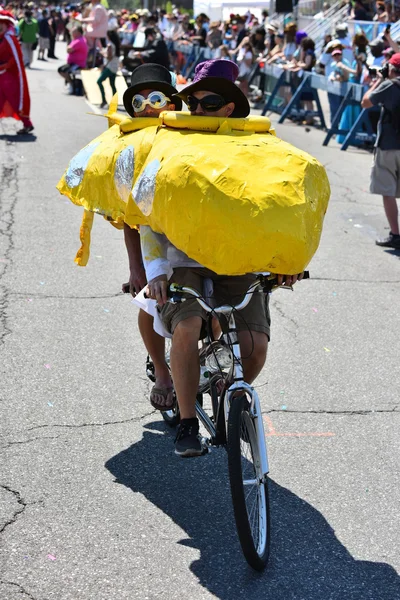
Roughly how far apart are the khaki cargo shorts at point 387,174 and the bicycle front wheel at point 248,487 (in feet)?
20.5

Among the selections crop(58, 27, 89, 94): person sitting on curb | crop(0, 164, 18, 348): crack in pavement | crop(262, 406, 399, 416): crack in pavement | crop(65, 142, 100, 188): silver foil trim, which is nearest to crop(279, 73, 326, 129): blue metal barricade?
crop(58, 27, 89, 94): person sitting on curb

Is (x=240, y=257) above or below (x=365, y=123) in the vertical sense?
above

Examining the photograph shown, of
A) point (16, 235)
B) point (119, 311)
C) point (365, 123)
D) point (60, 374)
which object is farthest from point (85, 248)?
point (365, 123)

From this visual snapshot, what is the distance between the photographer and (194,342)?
13.4ft

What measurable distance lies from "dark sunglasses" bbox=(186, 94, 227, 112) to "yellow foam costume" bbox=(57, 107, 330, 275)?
0.13m

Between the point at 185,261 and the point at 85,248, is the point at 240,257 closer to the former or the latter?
the point at 185,261

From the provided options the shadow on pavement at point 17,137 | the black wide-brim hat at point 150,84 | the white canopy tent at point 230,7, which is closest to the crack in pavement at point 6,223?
the black wide-brim hat at point 150,84

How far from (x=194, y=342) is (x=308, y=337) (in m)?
2.89

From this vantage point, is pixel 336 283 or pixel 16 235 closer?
pixel 336 283

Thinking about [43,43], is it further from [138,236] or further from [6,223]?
[138,236]

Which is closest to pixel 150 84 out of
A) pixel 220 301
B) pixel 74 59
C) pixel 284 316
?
pixel 220 301

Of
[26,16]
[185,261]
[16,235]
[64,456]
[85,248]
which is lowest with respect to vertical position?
[26,16]

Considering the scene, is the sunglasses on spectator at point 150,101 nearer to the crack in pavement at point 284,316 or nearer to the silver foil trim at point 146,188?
the silver foil trim at point 146,188

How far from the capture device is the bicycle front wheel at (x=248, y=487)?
3633mm
